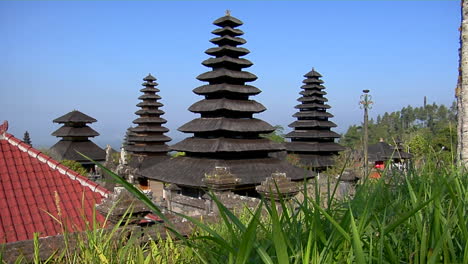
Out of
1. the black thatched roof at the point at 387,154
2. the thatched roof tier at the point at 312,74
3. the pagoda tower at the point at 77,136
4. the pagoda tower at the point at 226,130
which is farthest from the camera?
the thatched roof tier at the point at 312,74

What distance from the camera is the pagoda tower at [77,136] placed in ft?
106

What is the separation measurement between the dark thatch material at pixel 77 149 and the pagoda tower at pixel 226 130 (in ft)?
41.0

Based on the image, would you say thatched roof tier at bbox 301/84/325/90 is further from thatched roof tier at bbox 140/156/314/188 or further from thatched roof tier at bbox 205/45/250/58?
thatched roof tier at bbox 140/156/314/188

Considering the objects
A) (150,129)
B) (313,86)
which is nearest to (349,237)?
(313,86)

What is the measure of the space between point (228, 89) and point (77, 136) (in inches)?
688

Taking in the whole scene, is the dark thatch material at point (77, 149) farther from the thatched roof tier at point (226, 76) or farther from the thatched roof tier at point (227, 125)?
the thatched roof tier at point (226, 76)

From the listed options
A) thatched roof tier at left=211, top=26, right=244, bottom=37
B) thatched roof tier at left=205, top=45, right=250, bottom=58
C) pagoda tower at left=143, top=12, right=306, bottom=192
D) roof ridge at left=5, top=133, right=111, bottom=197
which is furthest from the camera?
thatched roof tier at left=211, top=26, right=244, bottom=37

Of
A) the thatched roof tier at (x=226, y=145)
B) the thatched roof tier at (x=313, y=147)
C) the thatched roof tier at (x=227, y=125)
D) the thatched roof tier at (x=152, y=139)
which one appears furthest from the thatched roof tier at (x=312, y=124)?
the thatched roof tier at (x=226, y=145)

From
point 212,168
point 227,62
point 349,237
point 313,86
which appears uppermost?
point 313,86

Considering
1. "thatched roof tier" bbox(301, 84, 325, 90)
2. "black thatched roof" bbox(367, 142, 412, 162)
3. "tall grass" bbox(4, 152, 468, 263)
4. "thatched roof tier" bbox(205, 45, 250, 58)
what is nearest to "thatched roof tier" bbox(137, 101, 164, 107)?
"thatched roof tier" bbox(301, 84, 325, 90)

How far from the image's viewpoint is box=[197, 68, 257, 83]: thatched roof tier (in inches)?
832

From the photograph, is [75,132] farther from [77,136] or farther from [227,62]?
[227,62]

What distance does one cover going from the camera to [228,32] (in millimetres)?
22516

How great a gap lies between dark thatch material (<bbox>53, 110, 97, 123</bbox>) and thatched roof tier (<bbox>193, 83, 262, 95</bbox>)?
1540 cm
